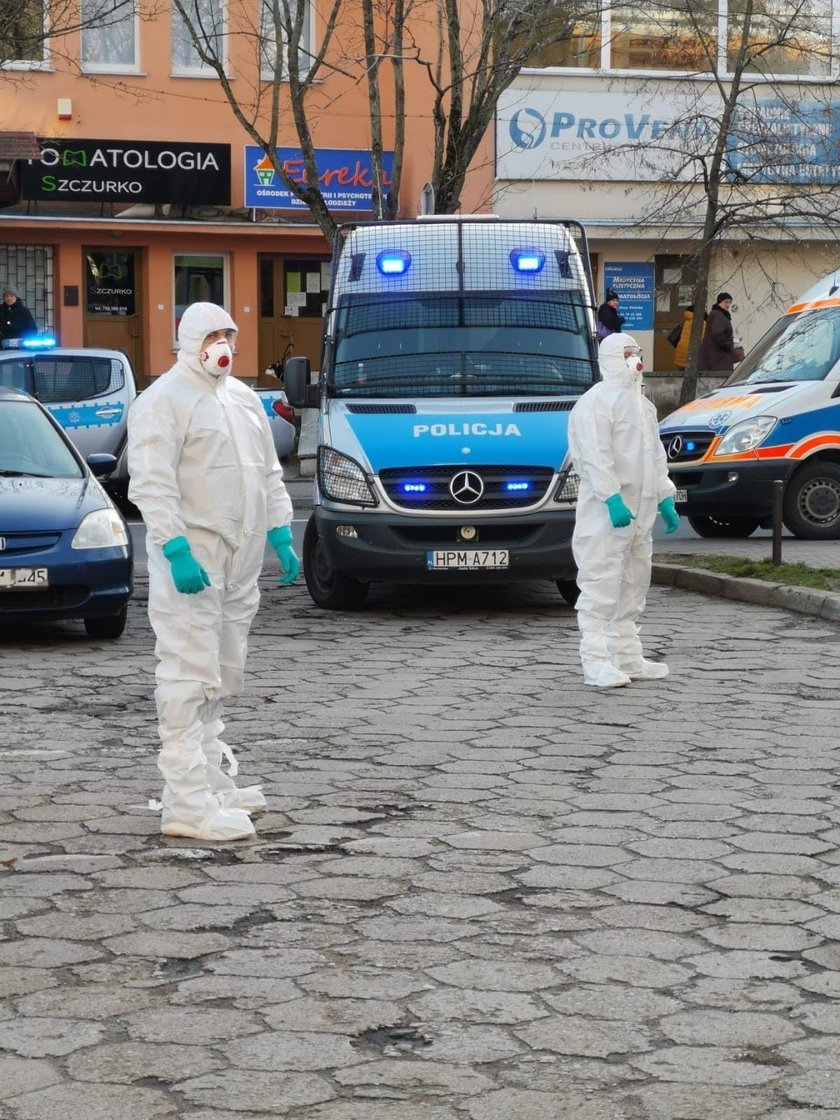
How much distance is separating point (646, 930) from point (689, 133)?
23.5 metres

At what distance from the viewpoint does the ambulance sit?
17031 millimetres

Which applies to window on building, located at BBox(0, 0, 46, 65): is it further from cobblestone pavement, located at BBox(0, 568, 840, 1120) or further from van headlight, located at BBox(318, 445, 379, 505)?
cobblestone pavement, located at BBox(0, 568, 840, 1120)

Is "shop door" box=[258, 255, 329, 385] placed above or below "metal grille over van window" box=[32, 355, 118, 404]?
above

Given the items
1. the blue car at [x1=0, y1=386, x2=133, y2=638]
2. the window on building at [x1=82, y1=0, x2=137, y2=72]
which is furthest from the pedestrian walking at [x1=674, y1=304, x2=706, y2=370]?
the blue car at [x1=0, y1=386, x2=133, y2=638]

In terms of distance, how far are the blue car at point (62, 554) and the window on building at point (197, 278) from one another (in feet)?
72.1

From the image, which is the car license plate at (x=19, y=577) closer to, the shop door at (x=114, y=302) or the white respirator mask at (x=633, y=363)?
the white respirator mask at (x=633, y=363)

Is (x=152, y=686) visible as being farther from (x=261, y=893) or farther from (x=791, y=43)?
(x=791, y=43)

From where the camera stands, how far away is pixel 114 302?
3350 centimetres

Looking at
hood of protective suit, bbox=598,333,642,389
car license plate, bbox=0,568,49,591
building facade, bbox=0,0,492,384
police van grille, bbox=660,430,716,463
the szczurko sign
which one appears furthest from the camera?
building facade, bbox=0,0,492,384

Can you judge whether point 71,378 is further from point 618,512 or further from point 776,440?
point 618,512

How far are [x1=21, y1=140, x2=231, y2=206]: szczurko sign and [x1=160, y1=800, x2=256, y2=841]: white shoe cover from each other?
26801 mm

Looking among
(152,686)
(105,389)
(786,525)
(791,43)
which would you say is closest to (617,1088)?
(152,686)

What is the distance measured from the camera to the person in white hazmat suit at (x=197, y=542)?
643cm

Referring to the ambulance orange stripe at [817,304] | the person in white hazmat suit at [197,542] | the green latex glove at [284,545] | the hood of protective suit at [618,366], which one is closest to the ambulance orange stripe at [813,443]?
the ambulance orange stripe at [817,304]
